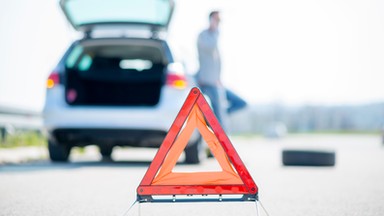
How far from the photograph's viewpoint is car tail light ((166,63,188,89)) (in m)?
8.37

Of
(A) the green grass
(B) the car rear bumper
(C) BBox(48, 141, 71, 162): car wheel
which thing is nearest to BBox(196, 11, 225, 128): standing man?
(B) the car rear bumper

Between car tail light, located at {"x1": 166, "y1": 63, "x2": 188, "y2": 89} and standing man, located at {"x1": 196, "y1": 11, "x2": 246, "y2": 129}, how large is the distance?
0.62 m

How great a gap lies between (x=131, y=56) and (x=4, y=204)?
5.27 m

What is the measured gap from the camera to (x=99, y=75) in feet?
30.6

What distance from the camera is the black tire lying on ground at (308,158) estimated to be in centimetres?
923

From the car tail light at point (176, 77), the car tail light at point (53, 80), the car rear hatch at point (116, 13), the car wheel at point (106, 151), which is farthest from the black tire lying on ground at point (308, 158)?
the car tail light at point (53, 80)

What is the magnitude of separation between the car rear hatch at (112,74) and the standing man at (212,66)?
58 cm

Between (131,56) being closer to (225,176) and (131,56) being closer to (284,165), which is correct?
(284,165)

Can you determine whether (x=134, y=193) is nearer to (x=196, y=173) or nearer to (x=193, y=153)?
(x=196, y=173)

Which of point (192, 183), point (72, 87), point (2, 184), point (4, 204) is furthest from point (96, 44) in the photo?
point (192, 183)

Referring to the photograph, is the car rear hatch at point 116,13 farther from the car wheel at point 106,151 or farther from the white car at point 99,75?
the car wheel at point 106,151

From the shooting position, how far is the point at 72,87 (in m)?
8.82

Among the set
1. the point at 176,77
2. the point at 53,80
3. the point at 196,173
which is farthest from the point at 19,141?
the point at 196,173

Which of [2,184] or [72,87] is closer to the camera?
[2,184]
